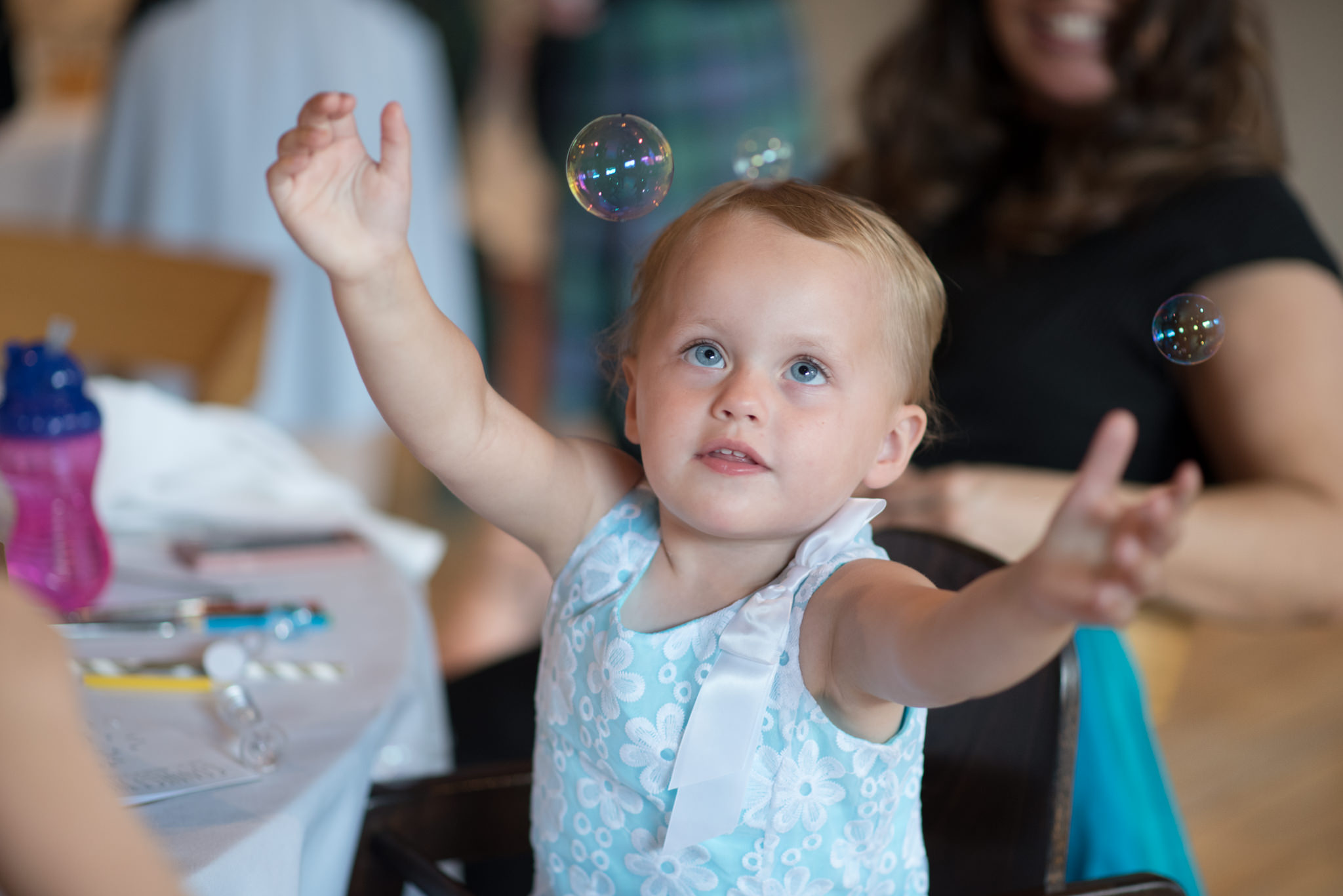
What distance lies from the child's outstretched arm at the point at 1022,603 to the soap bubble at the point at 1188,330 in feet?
1.00

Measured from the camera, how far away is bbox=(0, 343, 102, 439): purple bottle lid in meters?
0.79

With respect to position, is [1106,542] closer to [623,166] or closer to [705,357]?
[705,357]

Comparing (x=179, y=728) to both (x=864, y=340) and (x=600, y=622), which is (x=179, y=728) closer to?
(x=600, y=622)

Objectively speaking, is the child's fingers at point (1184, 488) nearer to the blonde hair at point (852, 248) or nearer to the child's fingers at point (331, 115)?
the blonde hair at point (852, 248)

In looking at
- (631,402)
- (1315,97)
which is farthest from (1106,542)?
(1315,97)

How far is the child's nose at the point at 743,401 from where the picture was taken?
59 centimetres

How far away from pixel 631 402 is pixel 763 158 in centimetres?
21

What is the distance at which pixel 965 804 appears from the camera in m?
0.79

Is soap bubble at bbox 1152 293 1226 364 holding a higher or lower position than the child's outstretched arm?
higher

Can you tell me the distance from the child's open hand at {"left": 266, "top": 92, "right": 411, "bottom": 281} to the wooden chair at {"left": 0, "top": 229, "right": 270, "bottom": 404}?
109 centimetres

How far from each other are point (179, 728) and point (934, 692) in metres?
0.45

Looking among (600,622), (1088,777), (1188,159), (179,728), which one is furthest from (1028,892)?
(1188,159)

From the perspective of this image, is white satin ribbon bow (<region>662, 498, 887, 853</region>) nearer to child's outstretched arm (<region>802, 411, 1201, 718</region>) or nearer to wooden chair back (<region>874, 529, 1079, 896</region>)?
child's outstretched arm (<region>802, 411, 1201, 718</region>)

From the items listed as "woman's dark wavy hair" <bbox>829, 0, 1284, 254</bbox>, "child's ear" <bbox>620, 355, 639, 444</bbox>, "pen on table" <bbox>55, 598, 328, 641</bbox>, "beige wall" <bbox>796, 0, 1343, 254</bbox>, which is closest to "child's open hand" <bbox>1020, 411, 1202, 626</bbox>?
"child's ear" <bbox>620, 355, 639, 444</bbox>
